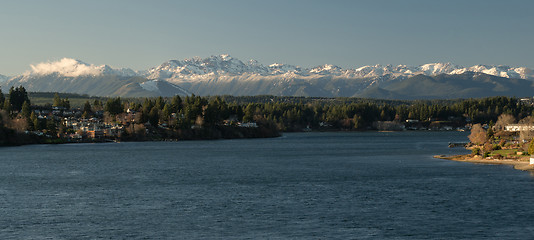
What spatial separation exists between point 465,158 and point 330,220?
7444 cm

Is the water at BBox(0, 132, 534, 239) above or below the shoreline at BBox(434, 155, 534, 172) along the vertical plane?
below

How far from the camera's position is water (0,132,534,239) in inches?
2170

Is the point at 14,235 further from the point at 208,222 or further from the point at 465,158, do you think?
the point at 465,158

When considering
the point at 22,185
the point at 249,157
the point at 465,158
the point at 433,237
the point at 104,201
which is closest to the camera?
the point at 433,237

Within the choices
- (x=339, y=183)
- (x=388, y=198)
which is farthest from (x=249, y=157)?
(x=388, y=198)

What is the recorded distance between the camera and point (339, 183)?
293 feet

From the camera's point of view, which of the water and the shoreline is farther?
the shoreline

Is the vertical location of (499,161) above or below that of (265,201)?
above

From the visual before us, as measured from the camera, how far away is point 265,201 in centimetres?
7181

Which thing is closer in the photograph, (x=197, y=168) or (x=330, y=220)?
(x=330, y=220)

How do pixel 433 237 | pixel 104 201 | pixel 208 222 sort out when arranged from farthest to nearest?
1. pixel 104 201
2. pixel 208 222
3. pixel 433 237

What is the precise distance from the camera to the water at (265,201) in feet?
181

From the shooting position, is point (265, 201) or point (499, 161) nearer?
point (265, 201)

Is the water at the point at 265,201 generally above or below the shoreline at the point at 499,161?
below
